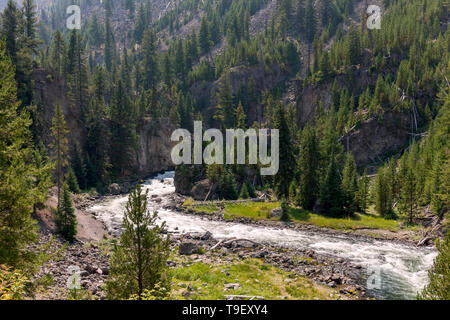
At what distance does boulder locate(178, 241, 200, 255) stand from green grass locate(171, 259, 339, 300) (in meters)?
4.03

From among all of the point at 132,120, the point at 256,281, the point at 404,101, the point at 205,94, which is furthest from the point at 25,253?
the point at 205,94

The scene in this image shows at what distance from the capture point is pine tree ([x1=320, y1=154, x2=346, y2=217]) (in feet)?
157

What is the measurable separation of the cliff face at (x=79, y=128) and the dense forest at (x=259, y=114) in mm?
448

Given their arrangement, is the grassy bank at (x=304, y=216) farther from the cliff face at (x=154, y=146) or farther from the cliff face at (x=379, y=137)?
the cliff face at (x=379, y=137)

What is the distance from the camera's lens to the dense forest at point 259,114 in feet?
53.3

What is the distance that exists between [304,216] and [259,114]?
7065 centimetres

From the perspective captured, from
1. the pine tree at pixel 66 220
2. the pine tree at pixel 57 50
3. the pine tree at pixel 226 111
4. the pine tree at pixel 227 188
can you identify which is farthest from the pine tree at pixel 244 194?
the pine tree at pixel 57 50

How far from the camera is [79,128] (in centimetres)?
7481

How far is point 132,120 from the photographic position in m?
83.3

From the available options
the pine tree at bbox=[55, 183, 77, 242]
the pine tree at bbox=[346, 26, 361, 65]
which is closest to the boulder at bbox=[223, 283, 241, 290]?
the pine tree at bbox=[55, 183, 77, 242]

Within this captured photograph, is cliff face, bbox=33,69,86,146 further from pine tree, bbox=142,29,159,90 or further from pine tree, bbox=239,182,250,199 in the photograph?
pine tree, bbox=142,29,159,90

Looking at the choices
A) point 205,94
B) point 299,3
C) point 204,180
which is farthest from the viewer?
point 299,3

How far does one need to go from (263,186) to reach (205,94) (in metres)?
63.0

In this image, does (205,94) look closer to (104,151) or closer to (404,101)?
(104,151)
